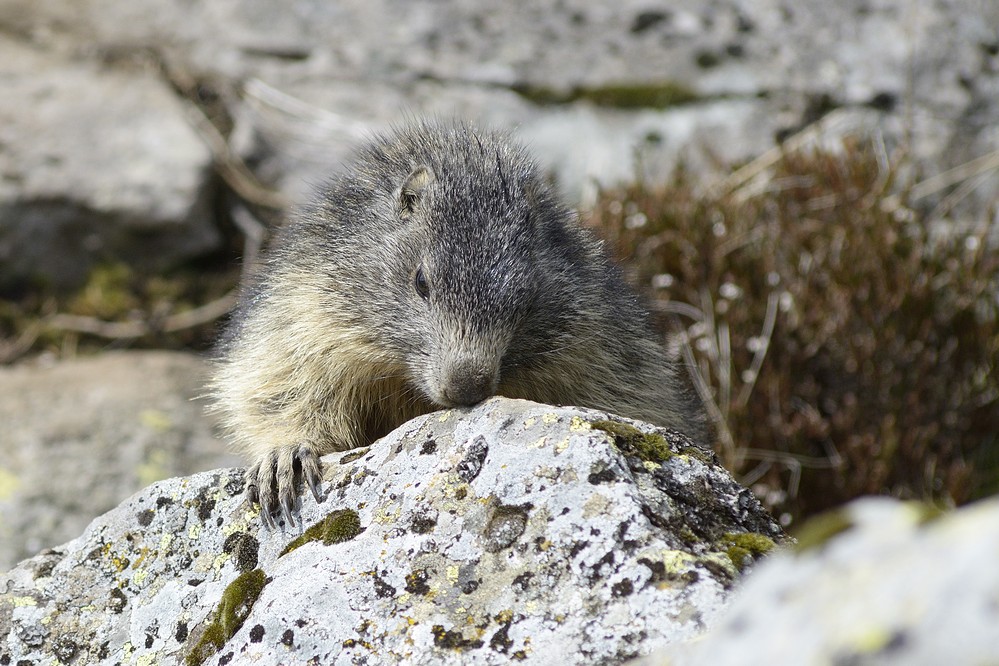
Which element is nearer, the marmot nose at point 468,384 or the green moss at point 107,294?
the marmot nose at point 468,384

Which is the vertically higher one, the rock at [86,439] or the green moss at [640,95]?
the green moss at [640,95]

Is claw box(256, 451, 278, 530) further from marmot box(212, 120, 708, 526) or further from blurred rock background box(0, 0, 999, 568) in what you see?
blurred rock background box(0, 0, 999, 568)

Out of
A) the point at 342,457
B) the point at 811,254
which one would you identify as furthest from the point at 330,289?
the point at 811,254

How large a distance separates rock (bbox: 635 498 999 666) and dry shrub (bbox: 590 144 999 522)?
22.5ft

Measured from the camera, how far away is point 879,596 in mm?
1691

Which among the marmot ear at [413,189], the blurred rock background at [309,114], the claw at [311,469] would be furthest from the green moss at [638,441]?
the blurred rock background at [309,114]

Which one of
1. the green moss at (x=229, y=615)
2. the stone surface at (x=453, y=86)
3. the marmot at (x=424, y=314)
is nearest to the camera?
the green moss at (x=229, y=615)

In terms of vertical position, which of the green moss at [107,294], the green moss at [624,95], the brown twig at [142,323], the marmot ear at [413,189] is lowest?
the brown twig at [142,323]

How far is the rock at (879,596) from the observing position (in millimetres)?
1559

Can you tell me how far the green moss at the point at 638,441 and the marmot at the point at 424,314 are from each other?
0.73m

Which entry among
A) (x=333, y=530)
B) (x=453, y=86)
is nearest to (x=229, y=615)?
(x=333, y=530)

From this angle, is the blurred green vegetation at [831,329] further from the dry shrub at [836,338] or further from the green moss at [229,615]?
the green moss at [229,615]

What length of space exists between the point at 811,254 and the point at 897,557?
8074 mm

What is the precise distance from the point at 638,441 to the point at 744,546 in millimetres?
573
